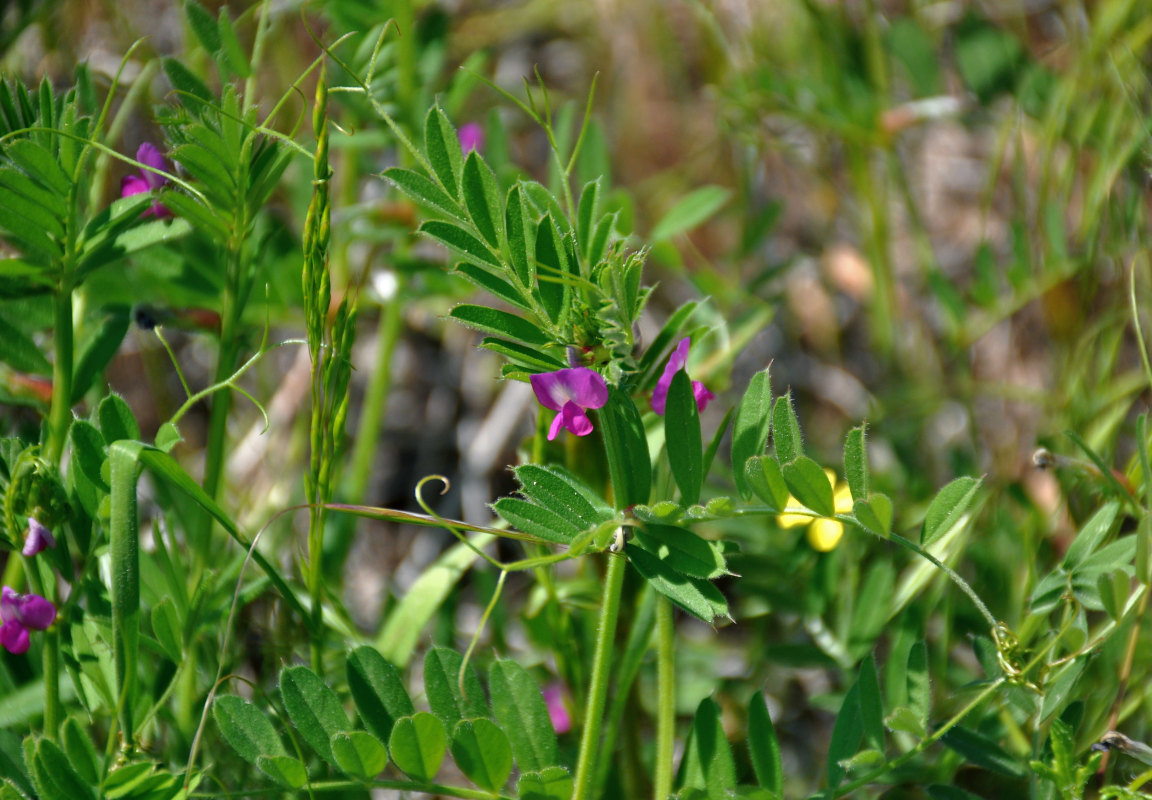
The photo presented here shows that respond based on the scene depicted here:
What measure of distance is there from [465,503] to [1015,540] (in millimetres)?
894

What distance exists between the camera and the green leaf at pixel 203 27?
0.90 metres

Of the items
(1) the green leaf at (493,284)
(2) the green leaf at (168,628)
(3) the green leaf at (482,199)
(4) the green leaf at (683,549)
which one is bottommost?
(2) the green leaf at (168,628)

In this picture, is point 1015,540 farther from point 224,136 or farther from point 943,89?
point 224,136

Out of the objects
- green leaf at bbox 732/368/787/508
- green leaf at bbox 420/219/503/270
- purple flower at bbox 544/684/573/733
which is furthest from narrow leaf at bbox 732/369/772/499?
purple flower at bbox 544/684/573/733

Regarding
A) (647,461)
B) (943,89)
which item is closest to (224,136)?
(647,461)

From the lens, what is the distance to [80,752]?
2.25 ft

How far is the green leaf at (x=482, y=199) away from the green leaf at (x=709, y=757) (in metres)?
0.40

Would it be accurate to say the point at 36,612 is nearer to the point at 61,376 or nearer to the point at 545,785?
the point at 61,376

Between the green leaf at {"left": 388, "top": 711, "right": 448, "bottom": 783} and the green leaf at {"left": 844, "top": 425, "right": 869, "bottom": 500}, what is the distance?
34 cm

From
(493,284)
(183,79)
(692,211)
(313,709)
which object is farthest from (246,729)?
(692,211)

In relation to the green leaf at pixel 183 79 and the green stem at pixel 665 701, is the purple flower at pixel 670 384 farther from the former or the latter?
the green leaf at pixel 183 79

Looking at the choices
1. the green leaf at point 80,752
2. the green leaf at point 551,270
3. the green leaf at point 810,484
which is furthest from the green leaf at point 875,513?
the green leaf at point 80,752

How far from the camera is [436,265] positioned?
123 centimetres

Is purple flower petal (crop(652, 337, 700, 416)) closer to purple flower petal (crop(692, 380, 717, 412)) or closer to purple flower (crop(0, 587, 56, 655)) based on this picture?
purple flower petal (crop(692, 380, 717, 412))
